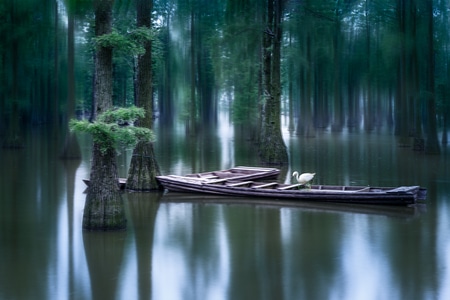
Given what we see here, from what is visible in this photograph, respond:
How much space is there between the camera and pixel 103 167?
41.3ft

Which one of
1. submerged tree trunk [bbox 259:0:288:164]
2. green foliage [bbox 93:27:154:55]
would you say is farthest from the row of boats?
submerged tree trunk [bbox 259:0:288:164]

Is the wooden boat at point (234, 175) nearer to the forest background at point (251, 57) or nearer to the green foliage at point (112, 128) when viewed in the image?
the forest background at point (251, 57)

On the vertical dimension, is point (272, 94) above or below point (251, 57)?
below

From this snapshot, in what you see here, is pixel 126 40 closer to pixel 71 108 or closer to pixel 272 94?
pixel 272 94

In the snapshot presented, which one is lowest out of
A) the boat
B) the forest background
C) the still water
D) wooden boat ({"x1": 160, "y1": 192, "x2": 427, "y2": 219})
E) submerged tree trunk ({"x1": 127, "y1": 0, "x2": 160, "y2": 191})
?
the still water

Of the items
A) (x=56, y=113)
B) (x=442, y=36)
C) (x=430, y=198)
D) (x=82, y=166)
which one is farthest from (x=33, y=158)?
(x=442, y=36)

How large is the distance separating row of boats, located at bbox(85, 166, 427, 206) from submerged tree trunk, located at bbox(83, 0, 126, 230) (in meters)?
5.46

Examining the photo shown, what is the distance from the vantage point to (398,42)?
34312mm

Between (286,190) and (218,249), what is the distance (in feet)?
19.1

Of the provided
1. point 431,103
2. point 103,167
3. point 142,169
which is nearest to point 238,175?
point 142,169

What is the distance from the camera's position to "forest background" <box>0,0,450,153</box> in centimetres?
2962

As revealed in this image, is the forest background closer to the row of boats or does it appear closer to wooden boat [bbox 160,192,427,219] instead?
the row of boats

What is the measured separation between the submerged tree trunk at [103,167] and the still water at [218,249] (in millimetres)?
363

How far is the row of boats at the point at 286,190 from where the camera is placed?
622 inches
